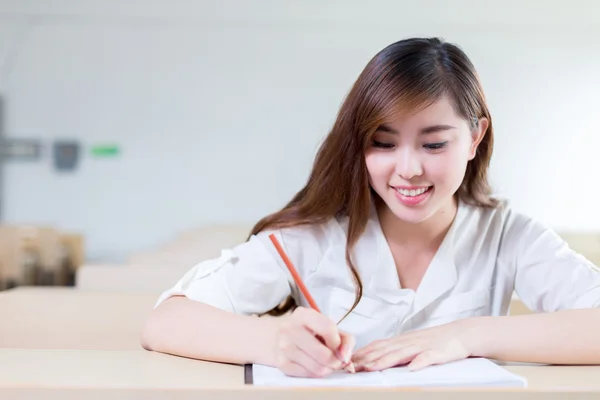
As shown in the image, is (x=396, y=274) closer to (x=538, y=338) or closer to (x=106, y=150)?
(x=538, y=338)

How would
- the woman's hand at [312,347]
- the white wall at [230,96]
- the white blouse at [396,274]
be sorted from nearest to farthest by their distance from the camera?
1. the woman's hand at [312,347]
2. the white blouse at [396,274]
3. the white wall at [230,96]

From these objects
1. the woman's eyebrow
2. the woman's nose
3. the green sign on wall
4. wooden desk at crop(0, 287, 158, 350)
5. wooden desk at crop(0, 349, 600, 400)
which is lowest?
wooden desk at crop(0, 287, 158, 350)

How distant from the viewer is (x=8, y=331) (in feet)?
4.65

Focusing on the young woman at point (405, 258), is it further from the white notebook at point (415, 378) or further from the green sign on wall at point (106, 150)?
the green sign on wall at point (106, 150)

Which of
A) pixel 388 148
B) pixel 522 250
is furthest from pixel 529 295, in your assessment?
pixel 388 148

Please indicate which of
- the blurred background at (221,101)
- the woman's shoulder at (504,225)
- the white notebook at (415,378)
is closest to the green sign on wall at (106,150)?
the blurred background at (221,101)

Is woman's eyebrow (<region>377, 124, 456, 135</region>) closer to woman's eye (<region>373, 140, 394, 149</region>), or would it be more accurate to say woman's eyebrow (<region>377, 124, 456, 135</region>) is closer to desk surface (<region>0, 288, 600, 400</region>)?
woman's eye (<region>373, 140, 394, 149</region>)

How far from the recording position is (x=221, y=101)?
4.41m

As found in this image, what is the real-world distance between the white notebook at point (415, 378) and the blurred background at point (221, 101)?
11.4ft

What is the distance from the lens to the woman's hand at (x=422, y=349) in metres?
0.97

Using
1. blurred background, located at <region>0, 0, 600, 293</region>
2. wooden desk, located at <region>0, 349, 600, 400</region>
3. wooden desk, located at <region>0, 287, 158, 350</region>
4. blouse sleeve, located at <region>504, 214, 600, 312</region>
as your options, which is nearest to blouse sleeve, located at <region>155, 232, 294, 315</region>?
wooden desk, located at <region>0, 287, 158, 350</region>

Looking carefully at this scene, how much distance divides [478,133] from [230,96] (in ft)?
10.4

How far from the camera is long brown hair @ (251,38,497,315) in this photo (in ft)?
4.07

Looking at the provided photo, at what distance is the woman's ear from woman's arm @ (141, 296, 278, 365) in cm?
53
